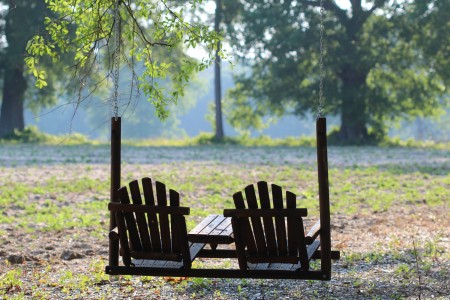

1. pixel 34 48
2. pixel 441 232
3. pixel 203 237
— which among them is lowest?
pixel 441 232

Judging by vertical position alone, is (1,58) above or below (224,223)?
above

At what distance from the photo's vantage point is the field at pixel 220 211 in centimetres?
784

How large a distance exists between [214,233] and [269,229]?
0.64 meters

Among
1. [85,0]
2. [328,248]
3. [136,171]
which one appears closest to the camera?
[328,248]

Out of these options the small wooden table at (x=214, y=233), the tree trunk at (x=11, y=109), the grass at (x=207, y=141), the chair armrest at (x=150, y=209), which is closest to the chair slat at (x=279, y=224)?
the small wooden table at (x=214, y=233)

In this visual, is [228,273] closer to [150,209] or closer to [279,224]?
[279,224]

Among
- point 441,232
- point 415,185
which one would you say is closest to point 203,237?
point 441,232

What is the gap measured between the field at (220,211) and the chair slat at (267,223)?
1053mm

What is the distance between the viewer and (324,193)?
6.31 m

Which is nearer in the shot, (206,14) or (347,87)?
(347,87)

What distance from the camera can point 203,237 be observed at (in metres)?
6.62

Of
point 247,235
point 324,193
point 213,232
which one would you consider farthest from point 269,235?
point 213,232

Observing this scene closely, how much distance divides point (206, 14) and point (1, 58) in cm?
1028

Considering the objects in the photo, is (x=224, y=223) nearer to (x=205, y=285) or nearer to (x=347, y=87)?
(x=205, y=285)
